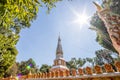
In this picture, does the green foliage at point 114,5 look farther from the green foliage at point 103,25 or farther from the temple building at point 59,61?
the temple building at point 59,61

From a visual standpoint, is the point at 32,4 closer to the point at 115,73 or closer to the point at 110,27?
the point at 115,73

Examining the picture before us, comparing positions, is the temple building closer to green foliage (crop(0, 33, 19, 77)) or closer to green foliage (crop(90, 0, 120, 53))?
green foliage (crop(90, 0, 120, 53))

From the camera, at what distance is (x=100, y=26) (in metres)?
20.5

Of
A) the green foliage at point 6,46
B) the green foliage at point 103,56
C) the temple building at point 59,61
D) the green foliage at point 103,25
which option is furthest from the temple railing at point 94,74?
the temple building at point 59,61

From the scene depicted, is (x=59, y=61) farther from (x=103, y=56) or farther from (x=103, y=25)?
(x=103, y=25)

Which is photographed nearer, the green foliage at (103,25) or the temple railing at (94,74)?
the temple railing at (94,74)

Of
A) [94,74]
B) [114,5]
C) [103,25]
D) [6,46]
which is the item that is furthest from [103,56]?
[94,74]

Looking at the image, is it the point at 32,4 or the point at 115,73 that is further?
the point at 32,4

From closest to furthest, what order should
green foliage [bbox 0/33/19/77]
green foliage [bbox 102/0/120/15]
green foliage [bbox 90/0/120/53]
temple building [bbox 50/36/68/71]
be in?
1. green foliage [bbox 0/33/19/77]
2. green foliage [bbox 102/0/120/15]
3. green foliage [bbox 90/0/120/53]
4. temple building [bbox 50/36/68/71]

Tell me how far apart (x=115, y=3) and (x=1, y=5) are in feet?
46.2

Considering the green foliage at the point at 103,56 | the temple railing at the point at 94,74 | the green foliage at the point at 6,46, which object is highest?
the green foliage at the point at 103,56

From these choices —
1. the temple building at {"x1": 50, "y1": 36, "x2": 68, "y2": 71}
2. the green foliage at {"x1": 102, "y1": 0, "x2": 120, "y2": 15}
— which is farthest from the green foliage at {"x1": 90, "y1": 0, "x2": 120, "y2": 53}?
the temple building at {"x1": 50, "y1": 36, "x2": 68, "y2": 71}

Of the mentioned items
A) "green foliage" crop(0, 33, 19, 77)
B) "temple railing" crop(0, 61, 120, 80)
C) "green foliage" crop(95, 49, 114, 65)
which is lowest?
"temple railing" crop(0, 61, 120, 80)

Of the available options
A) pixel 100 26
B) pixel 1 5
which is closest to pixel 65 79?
pixel 1 5
